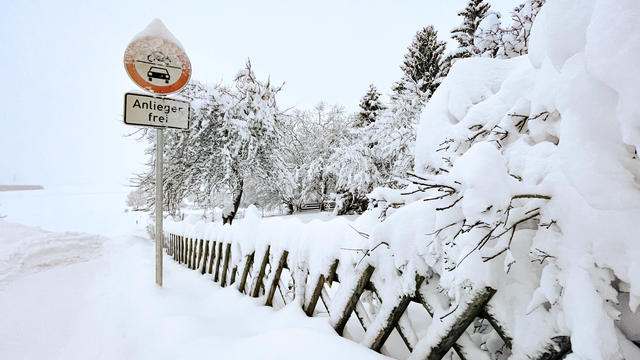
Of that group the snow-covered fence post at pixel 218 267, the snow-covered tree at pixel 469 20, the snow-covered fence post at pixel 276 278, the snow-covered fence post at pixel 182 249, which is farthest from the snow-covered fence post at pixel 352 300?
the snow-covered tree at pixel 469 20

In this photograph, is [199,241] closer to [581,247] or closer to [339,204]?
[581,247]

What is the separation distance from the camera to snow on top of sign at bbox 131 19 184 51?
2930mm

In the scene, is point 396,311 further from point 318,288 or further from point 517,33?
point 517,33

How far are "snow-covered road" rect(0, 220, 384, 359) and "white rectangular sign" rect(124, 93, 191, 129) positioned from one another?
1.77 m

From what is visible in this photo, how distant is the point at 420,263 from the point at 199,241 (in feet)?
12.5

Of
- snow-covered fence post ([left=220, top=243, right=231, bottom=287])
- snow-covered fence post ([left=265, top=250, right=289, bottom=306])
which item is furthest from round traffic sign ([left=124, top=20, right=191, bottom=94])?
snow-covered fence post ([left=265, top=250, right=289, bottom=306])

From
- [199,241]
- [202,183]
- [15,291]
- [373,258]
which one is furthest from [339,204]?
[373,258]

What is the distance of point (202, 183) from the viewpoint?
7578 mm

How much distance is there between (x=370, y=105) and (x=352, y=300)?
16.9 m

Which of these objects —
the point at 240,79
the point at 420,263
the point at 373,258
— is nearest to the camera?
the point at 420,263

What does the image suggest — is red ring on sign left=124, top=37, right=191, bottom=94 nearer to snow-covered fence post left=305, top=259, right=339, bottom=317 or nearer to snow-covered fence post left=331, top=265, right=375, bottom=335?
snow-covered fence post left=305, top=259, right=339, bottom=317

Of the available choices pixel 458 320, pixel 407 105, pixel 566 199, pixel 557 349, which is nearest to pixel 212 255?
pixel 458 320

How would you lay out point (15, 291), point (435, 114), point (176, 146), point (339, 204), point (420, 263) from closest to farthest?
point (420, 263)
point (435, 114)
point (15, 291)
point (176, 146)
point (339, 204)

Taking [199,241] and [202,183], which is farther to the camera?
[202,183]
